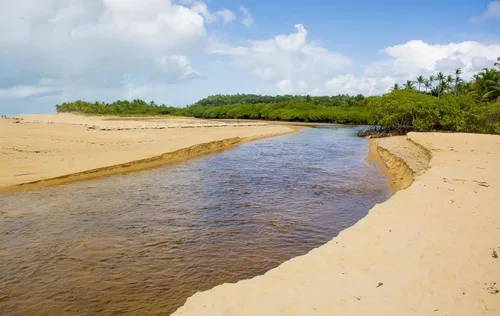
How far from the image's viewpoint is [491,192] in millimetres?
10992

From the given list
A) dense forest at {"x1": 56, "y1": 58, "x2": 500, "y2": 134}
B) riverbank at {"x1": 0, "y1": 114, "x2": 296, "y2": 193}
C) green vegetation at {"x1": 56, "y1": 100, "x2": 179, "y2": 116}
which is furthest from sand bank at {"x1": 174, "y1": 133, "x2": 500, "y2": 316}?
green vegetation at {"x1": 56, "y1": 100, "x2": 179, "y2": 116}

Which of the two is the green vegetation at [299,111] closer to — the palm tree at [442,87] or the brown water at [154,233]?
the palm tree at [442,87]

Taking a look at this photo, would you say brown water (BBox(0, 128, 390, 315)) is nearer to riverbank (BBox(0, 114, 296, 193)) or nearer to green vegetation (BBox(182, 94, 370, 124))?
riverbank (BBox(0, 114, 296, 193))

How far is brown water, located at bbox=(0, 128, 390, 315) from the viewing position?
23.4 ft

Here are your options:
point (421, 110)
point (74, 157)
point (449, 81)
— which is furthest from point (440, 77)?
point (74, 157)

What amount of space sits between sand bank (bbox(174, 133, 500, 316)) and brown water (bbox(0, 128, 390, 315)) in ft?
5.89

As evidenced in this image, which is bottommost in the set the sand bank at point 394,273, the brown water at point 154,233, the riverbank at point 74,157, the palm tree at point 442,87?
the brown water at point 154,233

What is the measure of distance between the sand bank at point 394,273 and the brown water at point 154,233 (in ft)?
5.89

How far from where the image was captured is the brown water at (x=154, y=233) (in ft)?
23.4

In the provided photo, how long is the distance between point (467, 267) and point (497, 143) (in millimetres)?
24192

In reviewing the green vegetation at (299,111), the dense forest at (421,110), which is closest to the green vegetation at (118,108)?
the green vegetation at (299,111)

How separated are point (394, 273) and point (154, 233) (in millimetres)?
6867

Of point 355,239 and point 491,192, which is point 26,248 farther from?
point 491,192

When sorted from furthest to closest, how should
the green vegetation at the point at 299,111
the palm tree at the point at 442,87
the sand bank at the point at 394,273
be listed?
1. the green vegetation at the point at 299,111
2. the palm tree at the point at 442,87
3. the sand bank at the point at 394,273
